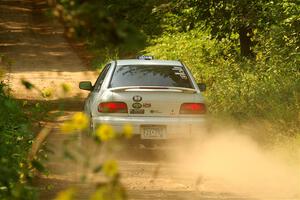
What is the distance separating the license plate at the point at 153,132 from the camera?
1083cm

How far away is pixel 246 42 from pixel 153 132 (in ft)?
27.9

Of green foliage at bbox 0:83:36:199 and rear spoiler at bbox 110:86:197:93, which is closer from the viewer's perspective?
green foliage at bbox 0:83:36:199

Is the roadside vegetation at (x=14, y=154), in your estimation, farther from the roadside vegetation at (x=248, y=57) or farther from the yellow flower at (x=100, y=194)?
the roadside vegetation at (x=248, y=57)

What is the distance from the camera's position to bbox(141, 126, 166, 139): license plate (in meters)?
10.8

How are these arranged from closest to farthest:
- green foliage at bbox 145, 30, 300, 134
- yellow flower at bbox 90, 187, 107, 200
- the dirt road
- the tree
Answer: yellow flower at bbox 90, 187, 107, 200, the dirt road, green foliage at bbox 145, 30, 300, 134, the tree

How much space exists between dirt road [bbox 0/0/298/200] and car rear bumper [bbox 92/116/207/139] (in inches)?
18.2

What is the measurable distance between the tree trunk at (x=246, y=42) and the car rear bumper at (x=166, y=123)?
7963 mm

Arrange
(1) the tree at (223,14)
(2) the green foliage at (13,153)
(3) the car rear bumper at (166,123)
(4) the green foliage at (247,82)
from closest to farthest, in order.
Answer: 1. (2) the green foliage at (13,153)
2. (3) the car rear bumper at (166,123)
3. (4) the green foliage at (247,82)
4. (1) the tree at (223,14)

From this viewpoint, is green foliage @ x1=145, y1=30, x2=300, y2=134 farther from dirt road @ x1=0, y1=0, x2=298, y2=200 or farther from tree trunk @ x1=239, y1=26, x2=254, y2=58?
dirt road @ x1=0, y1=0, x2=298, y2=200

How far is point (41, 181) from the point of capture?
371 inches

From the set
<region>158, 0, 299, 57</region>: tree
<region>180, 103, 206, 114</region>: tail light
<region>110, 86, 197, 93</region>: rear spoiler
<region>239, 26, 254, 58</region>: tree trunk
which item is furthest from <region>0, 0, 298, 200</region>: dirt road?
<region>239, 26, 254, 58</region>: tree trunk

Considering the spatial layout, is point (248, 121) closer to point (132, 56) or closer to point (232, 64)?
point (232, 64)

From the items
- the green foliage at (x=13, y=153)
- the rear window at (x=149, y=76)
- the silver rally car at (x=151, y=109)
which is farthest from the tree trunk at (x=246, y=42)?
the green foliage at (x=13, y=153)

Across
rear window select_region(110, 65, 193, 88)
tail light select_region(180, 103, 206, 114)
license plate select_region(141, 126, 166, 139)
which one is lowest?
license plate select_region(141, 126, 166, 139)
